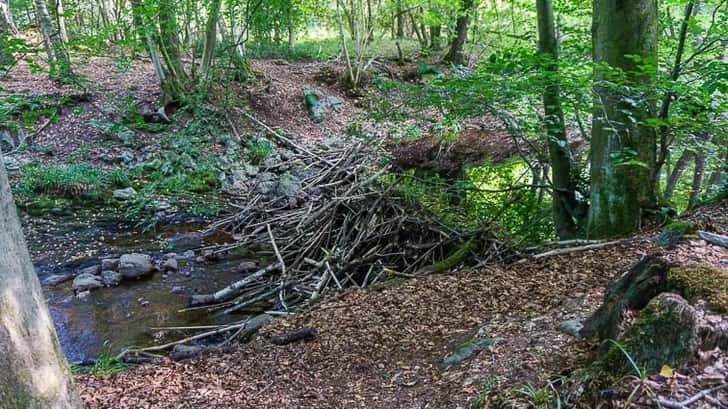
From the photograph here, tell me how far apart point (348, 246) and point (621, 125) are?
3.58 metres

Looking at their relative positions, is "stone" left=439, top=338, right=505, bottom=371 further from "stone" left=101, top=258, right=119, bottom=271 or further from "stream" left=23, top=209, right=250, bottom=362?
"stone" left=101, top=258, right=119, bottom=271

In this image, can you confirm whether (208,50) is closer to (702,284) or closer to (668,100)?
(668,100)

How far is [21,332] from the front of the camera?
2016mm

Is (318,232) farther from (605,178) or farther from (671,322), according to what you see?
(671,322)

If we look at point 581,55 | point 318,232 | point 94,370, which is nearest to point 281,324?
point 94,370

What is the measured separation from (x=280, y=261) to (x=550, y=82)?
4.12 m

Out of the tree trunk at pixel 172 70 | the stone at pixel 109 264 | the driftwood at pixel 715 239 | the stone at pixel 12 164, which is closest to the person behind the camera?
the driftwood at pixel 715 239

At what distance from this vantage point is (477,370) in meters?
2.79

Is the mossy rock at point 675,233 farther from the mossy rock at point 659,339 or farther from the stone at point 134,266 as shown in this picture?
the stone at point 134,266

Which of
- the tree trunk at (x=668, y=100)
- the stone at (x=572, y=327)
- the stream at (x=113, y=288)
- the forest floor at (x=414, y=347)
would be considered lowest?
the stream at (x=113, y=288)

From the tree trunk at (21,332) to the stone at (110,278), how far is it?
5.33 m

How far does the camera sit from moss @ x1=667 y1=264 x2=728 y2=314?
180 centimetres

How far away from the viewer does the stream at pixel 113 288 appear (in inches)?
224

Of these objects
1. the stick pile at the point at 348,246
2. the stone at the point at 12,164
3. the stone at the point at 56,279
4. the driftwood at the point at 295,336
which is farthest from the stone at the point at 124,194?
the driftwood at the point at 295,336
